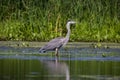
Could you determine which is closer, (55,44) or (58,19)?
(55,44)

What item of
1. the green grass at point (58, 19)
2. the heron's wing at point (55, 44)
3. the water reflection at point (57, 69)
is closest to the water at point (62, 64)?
the water reflection at point (57, 69)

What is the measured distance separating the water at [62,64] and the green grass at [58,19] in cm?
172

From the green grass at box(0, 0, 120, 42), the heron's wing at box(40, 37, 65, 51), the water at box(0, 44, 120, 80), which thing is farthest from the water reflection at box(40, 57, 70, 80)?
the green grass at box(0, 0, 120, 42)

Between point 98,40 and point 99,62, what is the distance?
470 cm

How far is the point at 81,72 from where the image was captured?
37.1ft

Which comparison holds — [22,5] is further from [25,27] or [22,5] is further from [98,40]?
[98,40]

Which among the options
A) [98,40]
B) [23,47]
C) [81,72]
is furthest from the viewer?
[98,40]

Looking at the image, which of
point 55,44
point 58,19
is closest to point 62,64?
point 55,44

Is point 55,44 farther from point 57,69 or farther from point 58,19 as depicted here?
point 57,69

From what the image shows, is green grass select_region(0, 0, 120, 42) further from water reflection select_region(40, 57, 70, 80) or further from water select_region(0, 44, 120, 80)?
water reflection select_region(40, 57, 70, 80)

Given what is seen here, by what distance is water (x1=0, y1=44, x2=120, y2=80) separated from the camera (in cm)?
1071

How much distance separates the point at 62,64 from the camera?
41.9ft

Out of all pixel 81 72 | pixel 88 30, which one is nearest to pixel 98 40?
pixel 88 30

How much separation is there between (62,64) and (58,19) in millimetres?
6284
